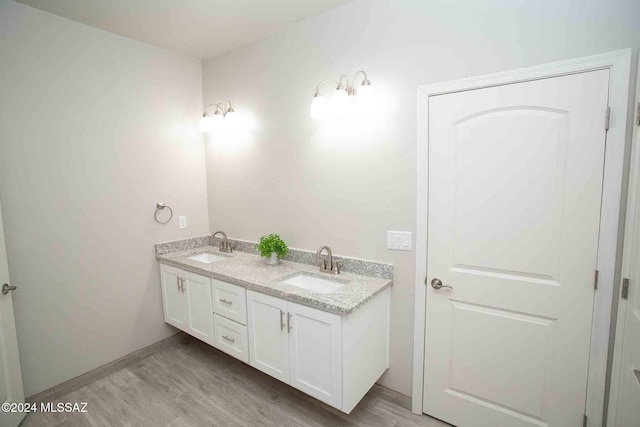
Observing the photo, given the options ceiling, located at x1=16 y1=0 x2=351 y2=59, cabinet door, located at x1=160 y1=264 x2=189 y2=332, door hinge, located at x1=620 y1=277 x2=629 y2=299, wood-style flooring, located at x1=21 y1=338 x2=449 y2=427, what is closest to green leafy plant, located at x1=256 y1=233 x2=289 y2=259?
cabinet door, located at x1=160 y1=264 x2=189 y2=332

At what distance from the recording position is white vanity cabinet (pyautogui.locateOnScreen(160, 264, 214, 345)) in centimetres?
229

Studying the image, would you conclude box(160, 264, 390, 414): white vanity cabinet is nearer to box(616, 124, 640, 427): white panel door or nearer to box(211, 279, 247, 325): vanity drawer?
box(211, 279, 247, 325): vanity drawer

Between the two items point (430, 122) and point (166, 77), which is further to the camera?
point (166, 77)

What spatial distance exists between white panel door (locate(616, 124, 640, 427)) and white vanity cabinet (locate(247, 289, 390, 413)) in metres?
1.11

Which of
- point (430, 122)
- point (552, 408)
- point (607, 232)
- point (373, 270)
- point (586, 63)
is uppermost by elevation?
point (586, 63)

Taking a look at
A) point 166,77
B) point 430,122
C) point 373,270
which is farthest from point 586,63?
point 166,77

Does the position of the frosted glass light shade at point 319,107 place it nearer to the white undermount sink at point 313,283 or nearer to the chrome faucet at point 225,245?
the white undermount sink at point 313,283

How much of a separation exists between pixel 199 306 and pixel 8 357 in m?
1.10

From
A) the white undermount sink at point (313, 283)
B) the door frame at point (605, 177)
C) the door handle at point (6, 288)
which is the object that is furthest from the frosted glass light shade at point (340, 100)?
the door handle at point (6, 288)

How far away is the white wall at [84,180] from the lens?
1.95 m

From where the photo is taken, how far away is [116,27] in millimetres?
2217

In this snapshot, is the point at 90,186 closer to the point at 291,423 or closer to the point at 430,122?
the point at 291,423

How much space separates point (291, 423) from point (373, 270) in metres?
1.10

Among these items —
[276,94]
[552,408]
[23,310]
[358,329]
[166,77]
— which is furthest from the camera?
[166,77]
